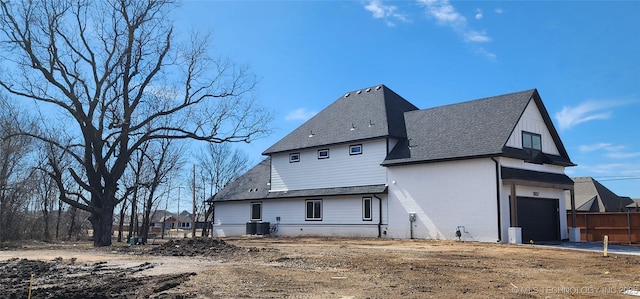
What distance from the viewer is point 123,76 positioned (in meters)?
25.5

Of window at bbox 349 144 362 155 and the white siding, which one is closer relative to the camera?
the white siding

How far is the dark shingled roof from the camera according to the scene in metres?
29.7

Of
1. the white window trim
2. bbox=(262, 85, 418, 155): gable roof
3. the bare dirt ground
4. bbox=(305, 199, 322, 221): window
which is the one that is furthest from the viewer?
the white window trim

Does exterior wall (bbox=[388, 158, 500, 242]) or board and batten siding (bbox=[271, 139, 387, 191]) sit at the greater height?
board and batten siding (bbox=[271, 139, 387, 191])

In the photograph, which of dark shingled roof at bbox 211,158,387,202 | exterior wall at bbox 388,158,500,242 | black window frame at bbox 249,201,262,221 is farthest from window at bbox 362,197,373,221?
black window frame at bbox 249,201,262,221

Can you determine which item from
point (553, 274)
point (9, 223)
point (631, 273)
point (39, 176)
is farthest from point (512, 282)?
point (39, 176)

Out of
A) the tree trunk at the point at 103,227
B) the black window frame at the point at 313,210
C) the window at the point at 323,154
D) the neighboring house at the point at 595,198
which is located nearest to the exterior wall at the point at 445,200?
the window at the point at 323,154

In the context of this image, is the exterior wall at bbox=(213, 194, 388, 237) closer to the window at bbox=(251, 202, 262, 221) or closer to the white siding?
the window at bbox=(251, 202, 262, 221)

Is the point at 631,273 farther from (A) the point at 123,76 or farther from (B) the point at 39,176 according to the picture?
(B) the point at 39,176

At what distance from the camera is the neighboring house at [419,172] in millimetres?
24250

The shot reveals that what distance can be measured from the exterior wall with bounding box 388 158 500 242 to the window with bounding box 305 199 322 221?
18.4ft

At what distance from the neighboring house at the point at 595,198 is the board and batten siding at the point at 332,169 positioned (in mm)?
18837

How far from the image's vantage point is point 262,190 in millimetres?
36844

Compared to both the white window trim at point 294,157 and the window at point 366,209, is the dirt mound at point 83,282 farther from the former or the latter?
the white window trim at point 294,157
